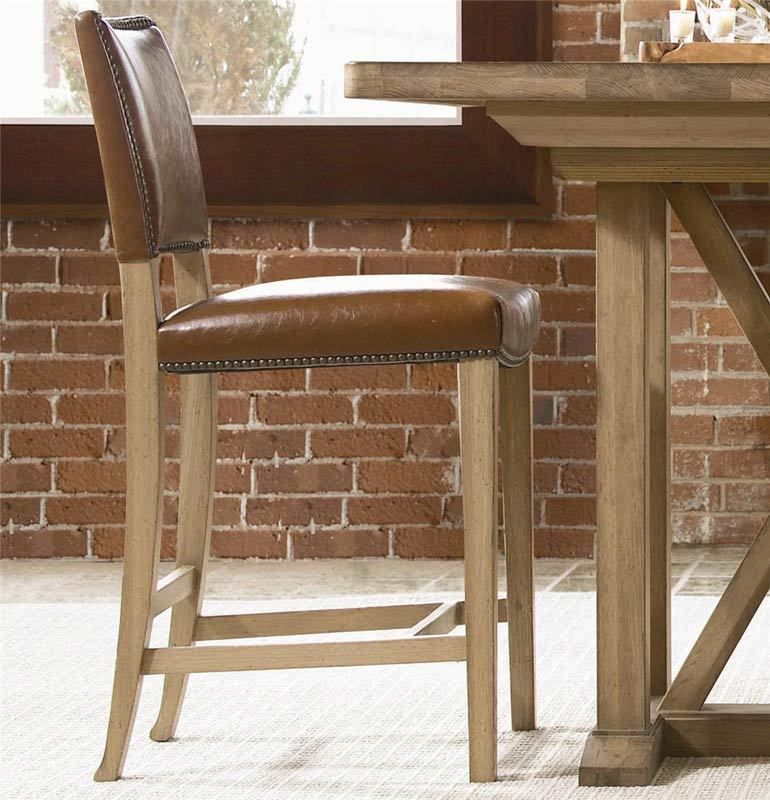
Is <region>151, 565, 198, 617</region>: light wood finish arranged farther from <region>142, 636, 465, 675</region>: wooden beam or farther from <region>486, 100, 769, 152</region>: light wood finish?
<region>486, 100, 769, 152</region>: light wood finish

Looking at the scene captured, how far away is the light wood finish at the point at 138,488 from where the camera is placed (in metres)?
1.70

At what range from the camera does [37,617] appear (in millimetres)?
2680

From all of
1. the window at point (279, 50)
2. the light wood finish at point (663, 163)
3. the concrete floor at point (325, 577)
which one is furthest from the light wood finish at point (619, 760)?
the window at point (279, 50)

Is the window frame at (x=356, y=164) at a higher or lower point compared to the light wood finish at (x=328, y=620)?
higher

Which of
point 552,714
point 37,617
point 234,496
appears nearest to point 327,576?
point 234,496

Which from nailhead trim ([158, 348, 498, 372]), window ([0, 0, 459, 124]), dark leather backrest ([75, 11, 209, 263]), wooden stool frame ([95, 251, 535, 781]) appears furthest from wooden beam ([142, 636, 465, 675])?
window ([0, 0, 459, 124])

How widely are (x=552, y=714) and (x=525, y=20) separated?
1.62 meters

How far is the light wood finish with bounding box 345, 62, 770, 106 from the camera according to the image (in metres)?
1.45

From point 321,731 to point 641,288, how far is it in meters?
0.78

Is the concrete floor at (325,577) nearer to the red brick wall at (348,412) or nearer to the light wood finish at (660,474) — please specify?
the red brick wall at (348,412)

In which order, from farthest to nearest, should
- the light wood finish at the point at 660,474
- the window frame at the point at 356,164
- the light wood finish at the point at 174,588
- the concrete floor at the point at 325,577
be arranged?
the window frame at the point at 356,164 → the concrete floor at the point at 325,577 → the light wood finish at the point at 660,474 → the light wood finish at the point at 174,588

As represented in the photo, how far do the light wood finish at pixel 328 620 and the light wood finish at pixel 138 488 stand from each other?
18cm

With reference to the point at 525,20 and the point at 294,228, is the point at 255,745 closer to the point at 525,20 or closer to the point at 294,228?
the point at 294,228

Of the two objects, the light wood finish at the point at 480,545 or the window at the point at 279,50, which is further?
the window at the point at 279,50
